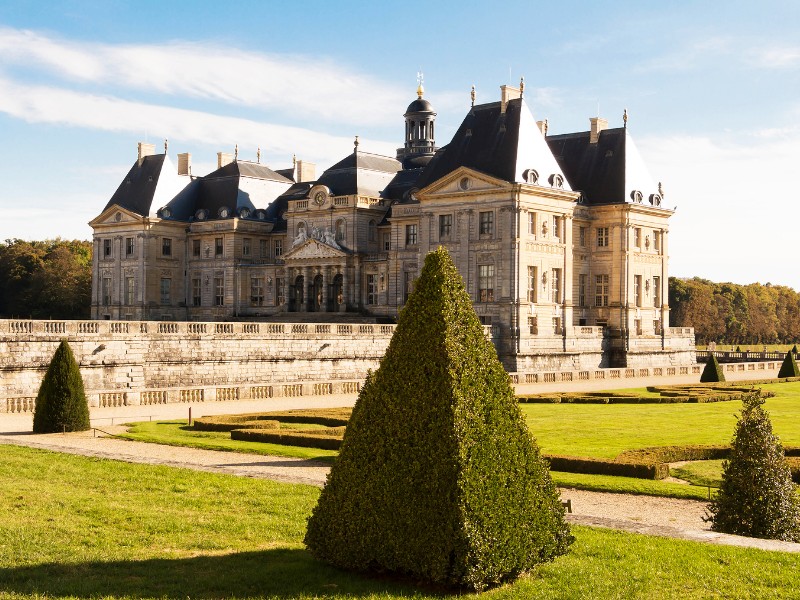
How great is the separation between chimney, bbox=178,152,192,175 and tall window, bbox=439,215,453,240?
26295mm

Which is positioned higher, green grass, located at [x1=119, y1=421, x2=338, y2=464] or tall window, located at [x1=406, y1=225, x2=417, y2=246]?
tall window, located at [x1=406, y1=225, x2=417, y2=246]

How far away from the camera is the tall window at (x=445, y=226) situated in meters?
57.8

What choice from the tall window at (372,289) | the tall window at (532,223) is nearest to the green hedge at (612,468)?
the tall window at (532,223)

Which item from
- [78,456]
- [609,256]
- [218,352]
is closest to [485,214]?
[609,256]

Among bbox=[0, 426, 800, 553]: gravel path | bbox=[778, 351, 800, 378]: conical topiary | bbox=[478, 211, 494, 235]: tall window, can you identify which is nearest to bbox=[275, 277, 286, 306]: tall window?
bbox=[478, 211, 494, 235]: tall window

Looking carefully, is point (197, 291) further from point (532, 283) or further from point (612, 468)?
point (612, 468)

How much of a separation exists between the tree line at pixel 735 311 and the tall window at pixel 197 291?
4488 centimetres

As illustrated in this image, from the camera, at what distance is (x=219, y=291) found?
2916 inches

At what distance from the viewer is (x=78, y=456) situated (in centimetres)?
1848

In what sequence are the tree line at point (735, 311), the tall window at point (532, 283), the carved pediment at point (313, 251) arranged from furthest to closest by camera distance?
the tree line at point (735, 311), the carved pediment at point (313, 251), the tall window at point (532, 283)

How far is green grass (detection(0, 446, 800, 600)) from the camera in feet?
31.4

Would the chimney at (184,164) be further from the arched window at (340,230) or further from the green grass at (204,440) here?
the green grass at (204,440)

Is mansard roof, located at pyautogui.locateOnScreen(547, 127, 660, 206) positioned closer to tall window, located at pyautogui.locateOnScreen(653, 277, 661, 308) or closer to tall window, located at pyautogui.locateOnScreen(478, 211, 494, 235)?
tall window, located at pyautogui.locateOnScreen(653, 277, 661, 308)

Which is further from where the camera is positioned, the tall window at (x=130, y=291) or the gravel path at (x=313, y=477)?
the tall window at (x=130, y=291)
